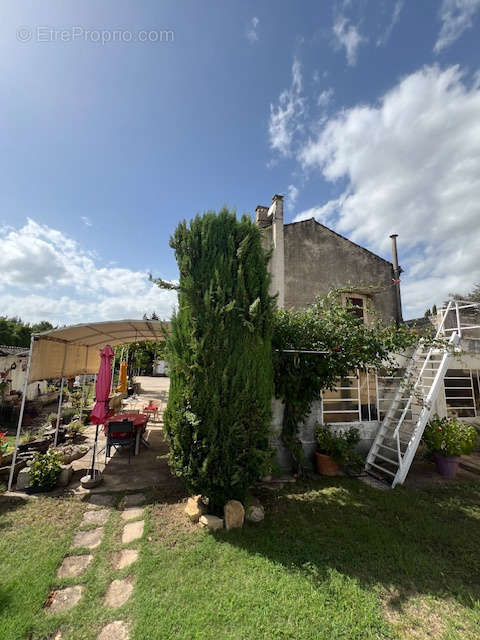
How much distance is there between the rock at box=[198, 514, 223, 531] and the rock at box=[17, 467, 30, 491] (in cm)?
417

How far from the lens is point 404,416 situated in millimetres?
6812

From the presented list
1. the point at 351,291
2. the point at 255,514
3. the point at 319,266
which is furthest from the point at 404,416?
the point at 319,266

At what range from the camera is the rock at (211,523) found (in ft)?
13.9

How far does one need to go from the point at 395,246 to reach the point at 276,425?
36.9ft

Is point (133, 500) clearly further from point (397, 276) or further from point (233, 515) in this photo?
point (397, 276)

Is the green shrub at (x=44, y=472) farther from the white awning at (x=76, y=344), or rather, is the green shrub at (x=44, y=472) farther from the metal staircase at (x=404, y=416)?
the metal staircase at (x=404, y=416)

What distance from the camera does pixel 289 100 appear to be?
7445mm

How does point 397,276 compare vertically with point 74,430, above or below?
above

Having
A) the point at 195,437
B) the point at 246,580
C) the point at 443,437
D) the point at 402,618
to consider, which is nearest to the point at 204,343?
the point at 195,437

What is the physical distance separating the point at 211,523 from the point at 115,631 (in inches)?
71.9

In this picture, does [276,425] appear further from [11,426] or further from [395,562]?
[11,426]

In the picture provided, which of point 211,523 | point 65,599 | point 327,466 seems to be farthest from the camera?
point 327,466

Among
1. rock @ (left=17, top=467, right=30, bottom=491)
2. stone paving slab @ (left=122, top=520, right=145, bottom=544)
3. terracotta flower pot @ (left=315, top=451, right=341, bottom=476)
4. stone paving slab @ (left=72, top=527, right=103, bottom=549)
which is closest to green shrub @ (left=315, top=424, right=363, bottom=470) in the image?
terracotta flower pot @ (left=315, top=451, right=341, bottom=476)

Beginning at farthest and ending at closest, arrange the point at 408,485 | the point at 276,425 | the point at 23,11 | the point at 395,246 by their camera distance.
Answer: the point at 395,246
the point at 276,425
the point at 408,485
the point at 23,11
